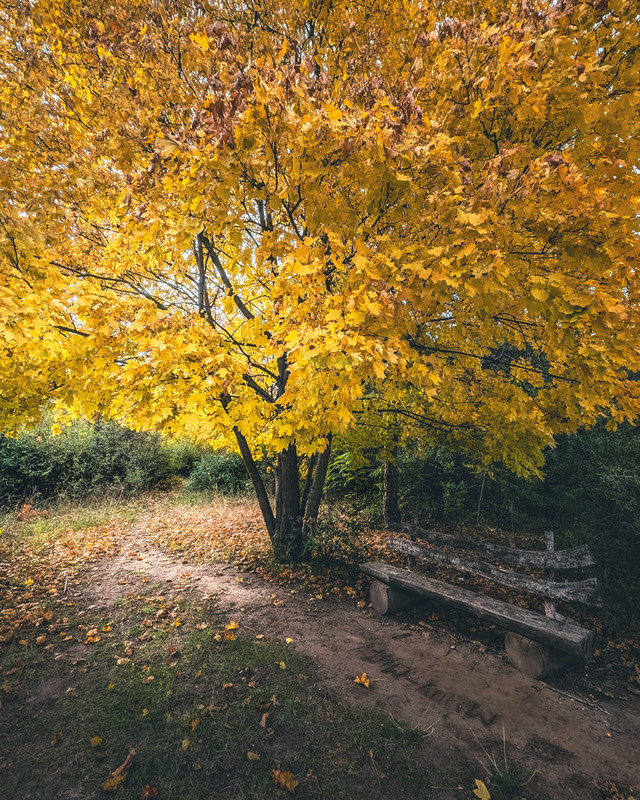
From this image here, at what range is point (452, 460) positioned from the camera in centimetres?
868

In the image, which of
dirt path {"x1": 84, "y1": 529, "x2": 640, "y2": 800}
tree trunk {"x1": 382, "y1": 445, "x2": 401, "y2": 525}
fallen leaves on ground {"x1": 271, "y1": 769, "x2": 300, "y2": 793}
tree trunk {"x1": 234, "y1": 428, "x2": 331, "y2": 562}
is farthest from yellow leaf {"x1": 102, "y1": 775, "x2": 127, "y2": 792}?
tree trunk {"x1": 382, "y1": 445, "x2": 401, "y2": 525}

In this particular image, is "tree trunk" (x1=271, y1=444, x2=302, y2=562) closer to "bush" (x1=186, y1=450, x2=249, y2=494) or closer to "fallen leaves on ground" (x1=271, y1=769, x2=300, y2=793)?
"fallen leaves on ground" (x1=271, y1=769, x2=300, y2=793)

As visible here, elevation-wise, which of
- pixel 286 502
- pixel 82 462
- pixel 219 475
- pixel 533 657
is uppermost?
pixel 82 462

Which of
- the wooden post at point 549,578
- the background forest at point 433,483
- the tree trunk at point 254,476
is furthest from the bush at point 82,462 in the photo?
the wooden post at point 549,578

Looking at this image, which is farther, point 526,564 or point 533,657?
point 526,564

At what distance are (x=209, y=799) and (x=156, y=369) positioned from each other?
2.99 m

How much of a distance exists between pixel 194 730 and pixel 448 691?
2.15 metres

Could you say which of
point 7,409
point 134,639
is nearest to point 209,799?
point 134,639

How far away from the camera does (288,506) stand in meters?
6.16

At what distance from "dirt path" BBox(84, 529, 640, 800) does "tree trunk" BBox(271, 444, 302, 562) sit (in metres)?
0.86

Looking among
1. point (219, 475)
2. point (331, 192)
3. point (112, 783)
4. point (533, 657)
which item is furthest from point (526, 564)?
point (219, 475)

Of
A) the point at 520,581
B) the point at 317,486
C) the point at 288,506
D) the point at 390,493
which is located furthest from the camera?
the point at 390,493

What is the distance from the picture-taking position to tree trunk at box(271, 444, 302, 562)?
6039mm

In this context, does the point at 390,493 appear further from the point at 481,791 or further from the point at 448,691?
the point at 481,791
